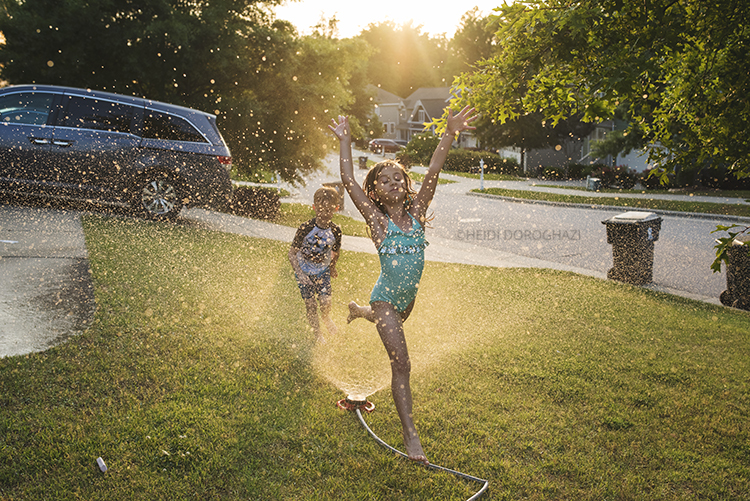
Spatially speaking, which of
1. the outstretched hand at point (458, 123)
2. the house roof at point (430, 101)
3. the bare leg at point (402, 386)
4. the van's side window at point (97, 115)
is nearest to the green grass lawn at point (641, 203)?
the van's side window at point (97, 115)

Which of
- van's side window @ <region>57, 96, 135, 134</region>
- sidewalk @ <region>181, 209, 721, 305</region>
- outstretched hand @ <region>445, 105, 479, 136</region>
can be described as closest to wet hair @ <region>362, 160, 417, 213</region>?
outstretched hand @ <region>445, 105, 479, 136</region>

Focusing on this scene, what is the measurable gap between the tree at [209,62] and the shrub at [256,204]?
0.66m

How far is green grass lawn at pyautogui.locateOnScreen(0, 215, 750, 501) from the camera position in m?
2.75

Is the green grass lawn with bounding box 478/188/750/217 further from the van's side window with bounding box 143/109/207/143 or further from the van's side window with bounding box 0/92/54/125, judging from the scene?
the van's side window with bounding box 0/92/54/125

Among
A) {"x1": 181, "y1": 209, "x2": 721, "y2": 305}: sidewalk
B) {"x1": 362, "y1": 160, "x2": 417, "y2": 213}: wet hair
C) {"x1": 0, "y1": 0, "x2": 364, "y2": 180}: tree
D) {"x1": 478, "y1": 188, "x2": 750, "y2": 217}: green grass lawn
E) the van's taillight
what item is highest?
{"x1": 0, "y1": 0, "x2": 364, "y2": 180}: tree

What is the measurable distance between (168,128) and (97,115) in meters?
1.09

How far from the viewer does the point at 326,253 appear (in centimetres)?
438

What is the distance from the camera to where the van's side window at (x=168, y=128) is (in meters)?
8.66

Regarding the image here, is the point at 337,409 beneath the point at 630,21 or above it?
beneath

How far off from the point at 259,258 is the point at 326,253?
3402 millimetres

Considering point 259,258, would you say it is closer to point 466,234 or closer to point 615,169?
point 466,234

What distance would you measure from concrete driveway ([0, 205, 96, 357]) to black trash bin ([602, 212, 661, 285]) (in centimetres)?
742

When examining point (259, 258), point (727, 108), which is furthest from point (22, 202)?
point (727, 108)

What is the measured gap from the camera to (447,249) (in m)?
10.4
